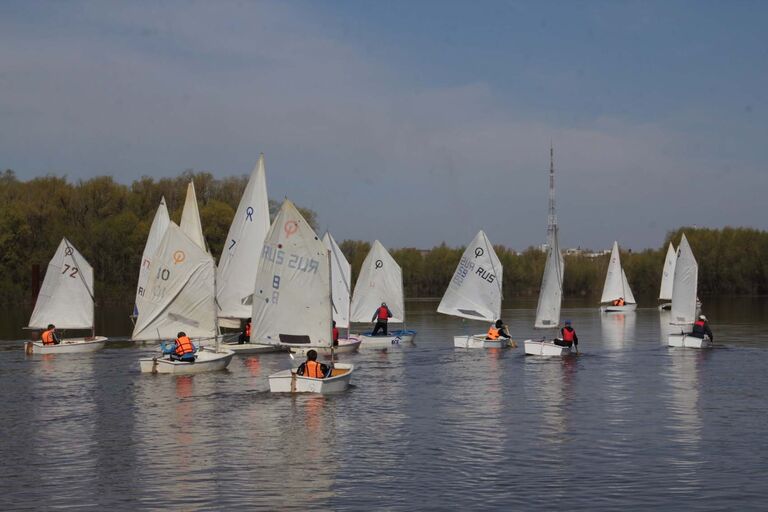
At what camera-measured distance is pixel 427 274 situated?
166 metres

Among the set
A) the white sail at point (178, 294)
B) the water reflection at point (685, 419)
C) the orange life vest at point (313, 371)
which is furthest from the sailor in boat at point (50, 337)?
the water reflection at point (685, 419)

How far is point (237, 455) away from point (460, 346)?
30.2m

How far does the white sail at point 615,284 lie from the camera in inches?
4240

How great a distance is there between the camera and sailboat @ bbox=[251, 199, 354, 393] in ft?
126

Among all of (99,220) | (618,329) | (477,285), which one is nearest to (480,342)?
(477,285)

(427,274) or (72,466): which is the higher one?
(427,274)

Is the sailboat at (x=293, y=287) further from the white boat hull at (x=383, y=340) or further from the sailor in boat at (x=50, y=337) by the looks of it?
the sailor in boat at (x=50, y=337)

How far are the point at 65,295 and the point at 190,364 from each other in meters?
17.9

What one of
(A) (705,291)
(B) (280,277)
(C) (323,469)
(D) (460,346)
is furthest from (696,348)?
(A) (705,291)

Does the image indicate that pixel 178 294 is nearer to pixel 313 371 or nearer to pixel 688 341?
pixel 313 371

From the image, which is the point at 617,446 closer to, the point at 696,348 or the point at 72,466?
the point at 72,466

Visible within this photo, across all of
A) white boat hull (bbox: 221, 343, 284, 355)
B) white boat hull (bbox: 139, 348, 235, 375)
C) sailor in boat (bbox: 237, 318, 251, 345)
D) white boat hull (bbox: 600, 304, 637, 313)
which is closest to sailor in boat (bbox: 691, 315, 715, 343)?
white boat hull (bbox: 221, 343, 284, 355)

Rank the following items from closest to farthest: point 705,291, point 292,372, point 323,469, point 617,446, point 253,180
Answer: point 323,469
point 617,446
point 292,372
point 253,180
point 705,291

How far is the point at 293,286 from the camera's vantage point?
128ft
